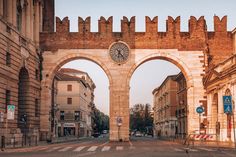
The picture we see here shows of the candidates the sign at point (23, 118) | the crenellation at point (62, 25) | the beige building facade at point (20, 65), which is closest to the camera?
the beige building facade at point (20, 65)

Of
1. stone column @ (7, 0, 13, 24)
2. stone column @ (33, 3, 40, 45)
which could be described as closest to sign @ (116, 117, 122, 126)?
stone column @ (33, 3, 40, 45)

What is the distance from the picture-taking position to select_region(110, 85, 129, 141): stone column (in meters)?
44.9

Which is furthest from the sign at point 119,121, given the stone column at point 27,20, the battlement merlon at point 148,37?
the stone column at point 27,20

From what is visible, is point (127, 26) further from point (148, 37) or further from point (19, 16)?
point (19, 16)

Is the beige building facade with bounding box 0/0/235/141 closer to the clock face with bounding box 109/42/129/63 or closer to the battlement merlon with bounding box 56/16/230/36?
the battlement merlon with bounding box 56/16/230/36

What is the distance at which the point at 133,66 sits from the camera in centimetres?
4575

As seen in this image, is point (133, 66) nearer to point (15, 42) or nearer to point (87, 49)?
point (87, 49)

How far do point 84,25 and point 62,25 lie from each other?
2.13 m

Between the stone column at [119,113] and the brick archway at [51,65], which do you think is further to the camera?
the brick archway at [51,65]

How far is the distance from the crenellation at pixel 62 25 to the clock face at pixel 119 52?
4.78 metres

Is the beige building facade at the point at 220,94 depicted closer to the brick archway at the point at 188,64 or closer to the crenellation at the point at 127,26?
the brick archway at the point at 188,64

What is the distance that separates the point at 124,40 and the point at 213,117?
11142mm

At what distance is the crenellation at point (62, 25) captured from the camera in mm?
46250

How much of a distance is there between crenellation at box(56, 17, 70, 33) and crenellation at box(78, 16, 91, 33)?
119cm
